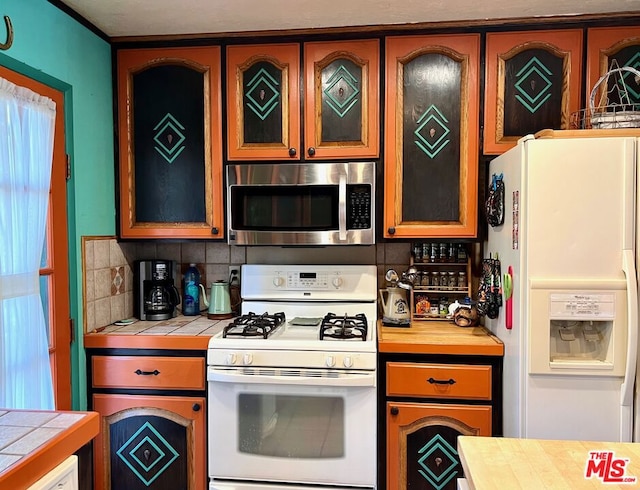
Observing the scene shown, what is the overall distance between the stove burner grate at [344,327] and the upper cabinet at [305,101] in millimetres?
791

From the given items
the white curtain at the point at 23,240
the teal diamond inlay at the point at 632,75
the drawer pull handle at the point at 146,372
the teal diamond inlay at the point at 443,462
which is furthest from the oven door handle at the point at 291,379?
the teal diamond inlay at the point at 632,75

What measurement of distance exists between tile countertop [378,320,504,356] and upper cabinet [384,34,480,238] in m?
0.46

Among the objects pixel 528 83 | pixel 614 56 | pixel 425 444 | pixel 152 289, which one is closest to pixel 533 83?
pixel 528 83

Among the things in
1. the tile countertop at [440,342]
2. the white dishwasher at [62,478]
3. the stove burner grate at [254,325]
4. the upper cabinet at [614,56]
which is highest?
the upper cabinet at [614,56]

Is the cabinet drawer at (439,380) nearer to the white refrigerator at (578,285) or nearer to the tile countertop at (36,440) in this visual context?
the white refrigerator at (578,285)

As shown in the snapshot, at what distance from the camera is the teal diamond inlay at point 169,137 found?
2361mm

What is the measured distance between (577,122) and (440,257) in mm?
876

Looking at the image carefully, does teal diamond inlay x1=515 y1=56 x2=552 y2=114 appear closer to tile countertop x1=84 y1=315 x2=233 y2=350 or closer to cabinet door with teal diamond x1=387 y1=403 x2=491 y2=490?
cabinet door with teal diamond x1=387 y1=403 x2=491 y2=490

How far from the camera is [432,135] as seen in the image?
2.22 meters

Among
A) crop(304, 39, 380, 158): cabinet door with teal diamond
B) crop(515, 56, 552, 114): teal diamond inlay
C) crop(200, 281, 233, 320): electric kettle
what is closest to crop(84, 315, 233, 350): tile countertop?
crop(200, 281, 233, 320): electric kettle

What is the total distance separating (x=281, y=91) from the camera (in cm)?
230

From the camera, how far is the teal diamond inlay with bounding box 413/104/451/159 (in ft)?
7.27

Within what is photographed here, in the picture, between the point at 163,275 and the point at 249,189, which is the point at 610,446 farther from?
the point at 163,275

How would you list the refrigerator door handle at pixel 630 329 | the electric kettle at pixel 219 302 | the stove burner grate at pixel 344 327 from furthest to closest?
the electric kettle at pixel 219 302, the stove burner grate at pixel 344 327, the refrigerator door handle at pixel 630 329
